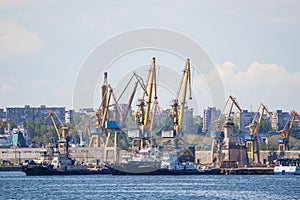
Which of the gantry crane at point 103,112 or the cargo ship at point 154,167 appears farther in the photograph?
the gantry crane at point 103,112

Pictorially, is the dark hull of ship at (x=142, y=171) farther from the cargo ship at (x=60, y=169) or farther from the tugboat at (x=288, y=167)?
the tugboat at (x=288, y=167)

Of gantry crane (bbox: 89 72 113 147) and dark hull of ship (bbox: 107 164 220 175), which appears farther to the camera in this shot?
gantry crane (bbox: 89 72 113 147)

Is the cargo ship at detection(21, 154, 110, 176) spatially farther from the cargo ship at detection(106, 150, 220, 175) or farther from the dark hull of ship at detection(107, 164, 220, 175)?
the cargo ship at detection(106, 150, 220, 175)

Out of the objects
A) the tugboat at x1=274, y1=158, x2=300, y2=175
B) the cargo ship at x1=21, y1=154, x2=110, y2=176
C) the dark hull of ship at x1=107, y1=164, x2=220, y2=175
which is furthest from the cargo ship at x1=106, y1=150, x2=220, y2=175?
the tugboat at x1=274, y1=158, x2=300, y2=175

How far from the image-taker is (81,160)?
620ft

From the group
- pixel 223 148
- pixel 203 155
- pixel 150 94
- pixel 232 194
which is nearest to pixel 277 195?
pixel 232 194

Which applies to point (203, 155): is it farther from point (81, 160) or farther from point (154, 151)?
point (154, 151)

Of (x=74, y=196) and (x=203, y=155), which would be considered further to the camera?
(x=203, y=155)

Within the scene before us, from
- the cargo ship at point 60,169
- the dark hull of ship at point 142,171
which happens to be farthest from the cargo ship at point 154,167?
the cargo ship at point 60,169

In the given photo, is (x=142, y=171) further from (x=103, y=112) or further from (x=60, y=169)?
(x=103, y=112)

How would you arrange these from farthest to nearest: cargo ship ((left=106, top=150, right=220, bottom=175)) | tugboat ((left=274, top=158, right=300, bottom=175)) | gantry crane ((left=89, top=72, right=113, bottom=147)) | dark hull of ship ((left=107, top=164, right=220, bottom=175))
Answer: gantry crane ((left=89, top=72, right=113, bottom=147)), tugboat ((left=274, top=158, right=300, bottom=175)), cargo ship ((left=106, top=150, right=220, bottom=175)), dark hull of ship ((left=107, top=164, right=220, bottom=175))

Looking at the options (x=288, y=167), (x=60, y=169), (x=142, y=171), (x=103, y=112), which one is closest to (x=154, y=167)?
(x=142, y=171)

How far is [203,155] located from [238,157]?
22.3 m

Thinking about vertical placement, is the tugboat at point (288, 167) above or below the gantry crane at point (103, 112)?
below
